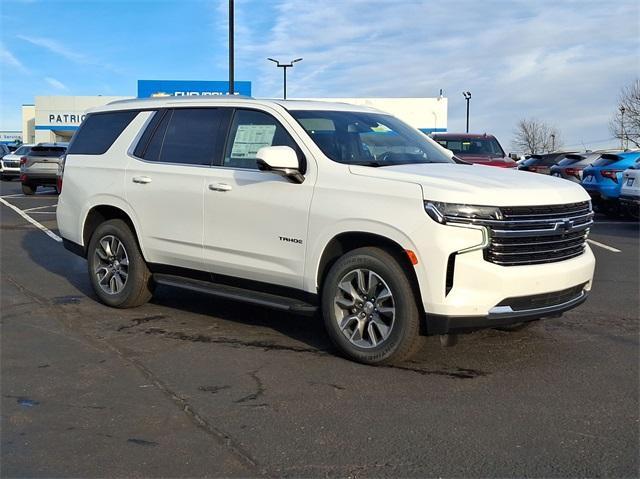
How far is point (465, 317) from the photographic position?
4.50 metres

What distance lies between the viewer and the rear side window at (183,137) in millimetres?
6039

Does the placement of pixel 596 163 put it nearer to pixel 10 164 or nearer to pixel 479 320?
pixel 479 320

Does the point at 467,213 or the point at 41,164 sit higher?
the point at 41,164

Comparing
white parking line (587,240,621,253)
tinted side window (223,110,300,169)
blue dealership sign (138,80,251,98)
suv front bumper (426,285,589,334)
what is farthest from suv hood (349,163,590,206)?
blue dealership sign (138,80,251,98)

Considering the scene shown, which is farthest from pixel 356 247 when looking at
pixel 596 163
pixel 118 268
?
pixel 596 163

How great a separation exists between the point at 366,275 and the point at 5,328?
10.9 ft

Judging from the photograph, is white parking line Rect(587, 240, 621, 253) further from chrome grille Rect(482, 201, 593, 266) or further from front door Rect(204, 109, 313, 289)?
front door Rect(204, 109, 313, 289)

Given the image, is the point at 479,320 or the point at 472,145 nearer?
the point at 479,320

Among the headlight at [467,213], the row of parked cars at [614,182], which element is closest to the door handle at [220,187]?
the headlight at [467,213]

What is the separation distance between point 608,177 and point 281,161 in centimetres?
1192

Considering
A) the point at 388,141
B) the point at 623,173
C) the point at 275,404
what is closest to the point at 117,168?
the point at 388,141

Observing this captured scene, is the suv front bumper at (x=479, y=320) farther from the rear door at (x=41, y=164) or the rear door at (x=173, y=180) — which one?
the rear door at (x=41, y=164)

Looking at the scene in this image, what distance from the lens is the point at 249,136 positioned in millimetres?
5816

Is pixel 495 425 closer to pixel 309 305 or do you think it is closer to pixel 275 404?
pixel 275 404
